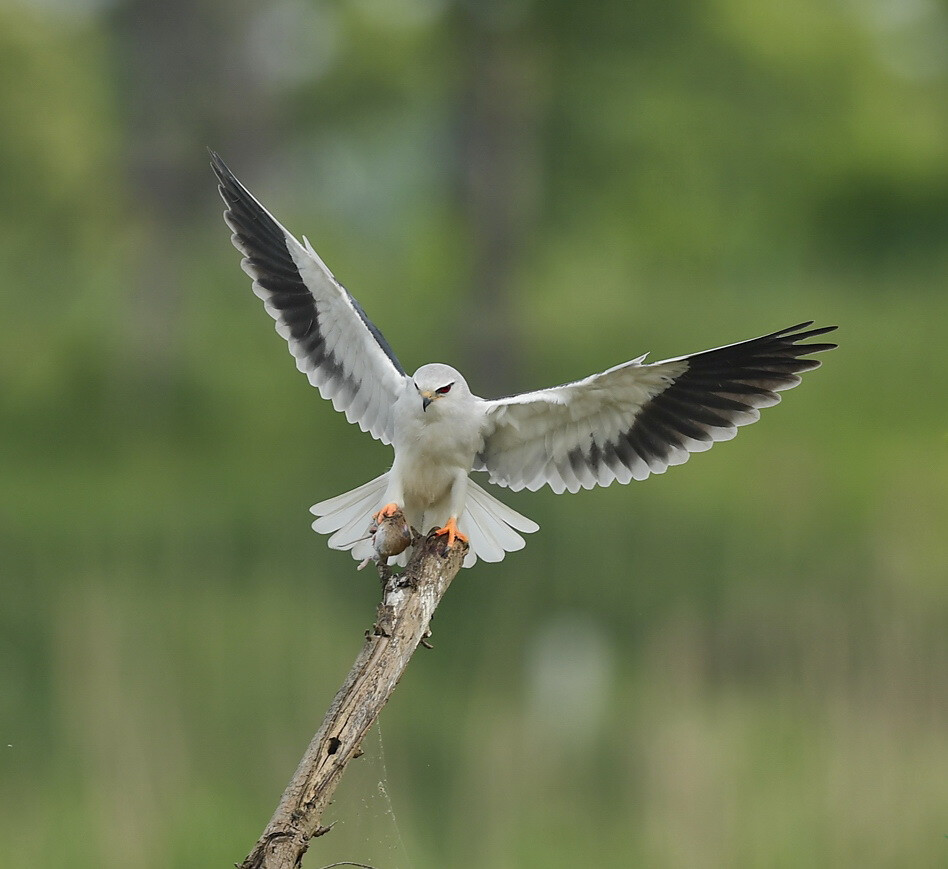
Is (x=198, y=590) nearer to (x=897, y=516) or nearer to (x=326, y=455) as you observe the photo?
(x=326, y=455)

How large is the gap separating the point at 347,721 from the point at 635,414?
1.54m

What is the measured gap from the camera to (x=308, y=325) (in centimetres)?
446

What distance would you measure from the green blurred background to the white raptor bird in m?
1.58

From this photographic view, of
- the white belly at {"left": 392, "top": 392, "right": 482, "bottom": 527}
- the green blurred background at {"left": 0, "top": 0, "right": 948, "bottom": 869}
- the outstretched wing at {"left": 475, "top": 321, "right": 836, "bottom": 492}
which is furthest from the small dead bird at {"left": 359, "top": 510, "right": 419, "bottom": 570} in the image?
the green blurred background at {"left": 0, "top": 0, "right": 948, "bottom": 869}

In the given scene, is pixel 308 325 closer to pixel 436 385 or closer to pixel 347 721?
pixel 436 385

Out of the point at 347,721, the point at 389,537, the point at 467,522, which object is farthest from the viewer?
the point at 467,522

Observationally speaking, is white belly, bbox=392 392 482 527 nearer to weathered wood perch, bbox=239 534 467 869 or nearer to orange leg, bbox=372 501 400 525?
orange leg, bbox=372 501 400 525

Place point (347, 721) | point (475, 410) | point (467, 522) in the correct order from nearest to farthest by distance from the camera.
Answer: point (347, 721)
point (475, 410)
point (467, 522)

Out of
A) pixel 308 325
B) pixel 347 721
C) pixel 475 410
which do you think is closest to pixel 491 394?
pixel 308 325

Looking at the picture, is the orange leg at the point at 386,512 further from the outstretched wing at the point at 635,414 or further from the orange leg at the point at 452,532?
the outstretched wing at the point at 635,414

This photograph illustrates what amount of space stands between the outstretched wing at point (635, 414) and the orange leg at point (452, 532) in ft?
1.19

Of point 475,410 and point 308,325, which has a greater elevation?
point 308,325

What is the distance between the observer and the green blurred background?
20.2 ft

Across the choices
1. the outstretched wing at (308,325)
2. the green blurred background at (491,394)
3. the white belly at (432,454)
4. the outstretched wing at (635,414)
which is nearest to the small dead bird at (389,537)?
the white belly at (432,454)
